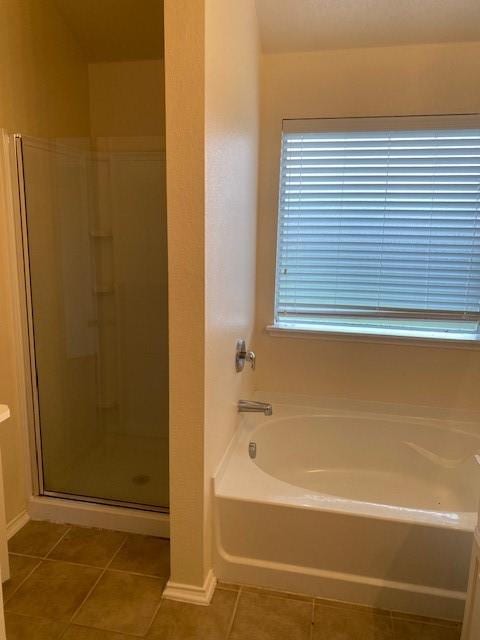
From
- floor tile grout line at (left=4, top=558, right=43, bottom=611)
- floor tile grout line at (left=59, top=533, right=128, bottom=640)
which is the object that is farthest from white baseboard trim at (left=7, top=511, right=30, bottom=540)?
floor tile grout line at (left=59, top=533, right=128, bottom=640)

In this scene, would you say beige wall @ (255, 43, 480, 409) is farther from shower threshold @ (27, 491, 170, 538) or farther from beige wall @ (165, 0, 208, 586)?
beige wall @ (165, 0, 208, 586)

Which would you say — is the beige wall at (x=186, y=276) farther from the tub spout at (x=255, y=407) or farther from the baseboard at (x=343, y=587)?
the tub spout at (x=255, y=407)

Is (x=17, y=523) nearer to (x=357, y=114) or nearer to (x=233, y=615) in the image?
(x=233, y=615)

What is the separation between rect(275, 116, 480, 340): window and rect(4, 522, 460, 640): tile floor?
52.7 inches

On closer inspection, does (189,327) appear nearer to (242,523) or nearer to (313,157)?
(242,523)

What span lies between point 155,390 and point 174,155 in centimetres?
137

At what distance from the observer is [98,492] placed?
7.23 feet

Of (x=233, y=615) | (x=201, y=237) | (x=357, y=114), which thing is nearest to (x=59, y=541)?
(x=233, y=615)

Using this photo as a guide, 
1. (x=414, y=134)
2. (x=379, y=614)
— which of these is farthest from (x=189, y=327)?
(x=414, y=134)

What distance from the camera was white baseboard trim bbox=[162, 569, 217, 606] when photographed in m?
1.71

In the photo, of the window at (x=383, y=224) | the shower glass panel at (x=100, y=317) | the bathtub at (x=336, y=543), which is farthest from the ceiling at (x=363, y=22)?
the bathtub at (x=336, y=543)

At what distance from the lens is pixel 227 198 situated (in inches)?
68.9

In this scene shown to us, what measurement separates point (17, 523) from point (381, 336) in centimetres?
198

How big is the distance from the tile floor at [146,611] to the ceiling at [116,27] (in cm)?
253
